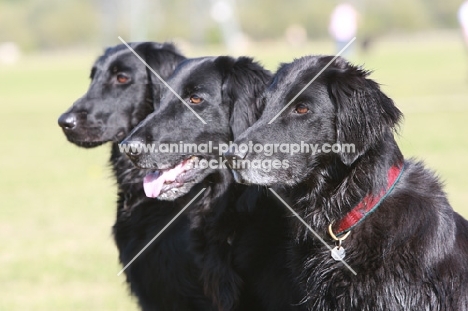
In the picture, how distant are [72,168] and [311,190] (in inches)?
412

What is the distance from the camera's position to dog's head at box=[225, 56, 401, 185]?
12.4ft

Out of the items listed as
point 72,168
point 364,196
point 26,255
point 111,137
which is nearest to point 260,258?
point 364,196

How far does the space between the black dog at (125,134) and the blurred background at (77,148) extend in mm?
397

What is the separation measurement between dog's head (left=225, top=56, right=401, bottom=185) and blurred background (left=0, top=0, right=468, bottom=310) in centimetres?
39

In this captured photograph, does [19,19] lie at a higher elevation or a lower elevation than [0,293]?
higher

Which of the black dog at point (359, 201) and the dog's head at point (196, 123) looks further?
the dog's head at point (196, 123)

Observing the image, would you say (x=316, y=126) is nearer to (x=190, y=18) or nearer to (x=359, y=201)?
(x=359, y=201)

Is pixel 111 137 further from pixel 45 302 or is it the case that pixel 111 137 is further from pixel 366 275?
pixel 366 275

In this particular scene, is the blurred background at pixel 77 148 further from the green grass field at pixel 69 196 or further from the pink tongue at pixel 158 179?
the pink tongue at pixel 158 179

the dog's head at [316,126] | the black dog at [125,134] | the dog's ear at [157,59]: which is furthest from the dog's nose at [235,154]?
the dog's ear at [157,59]

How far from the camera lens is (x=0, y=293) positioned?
21.8 ft

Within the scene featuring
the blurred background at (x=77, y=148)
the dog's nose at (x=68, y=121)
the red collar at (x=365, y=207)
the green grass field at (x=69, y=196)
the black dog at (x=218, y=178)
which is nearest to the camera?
the red collar at (x=365, y=207)

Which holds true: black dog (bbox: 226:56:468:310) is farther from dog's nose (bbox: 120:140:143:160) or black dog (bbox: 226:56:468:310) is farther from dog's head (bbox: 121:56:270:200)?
dog's nose (bbox: 120:140:143:160)

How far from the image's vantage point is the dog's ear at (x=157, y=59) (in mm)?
5633
